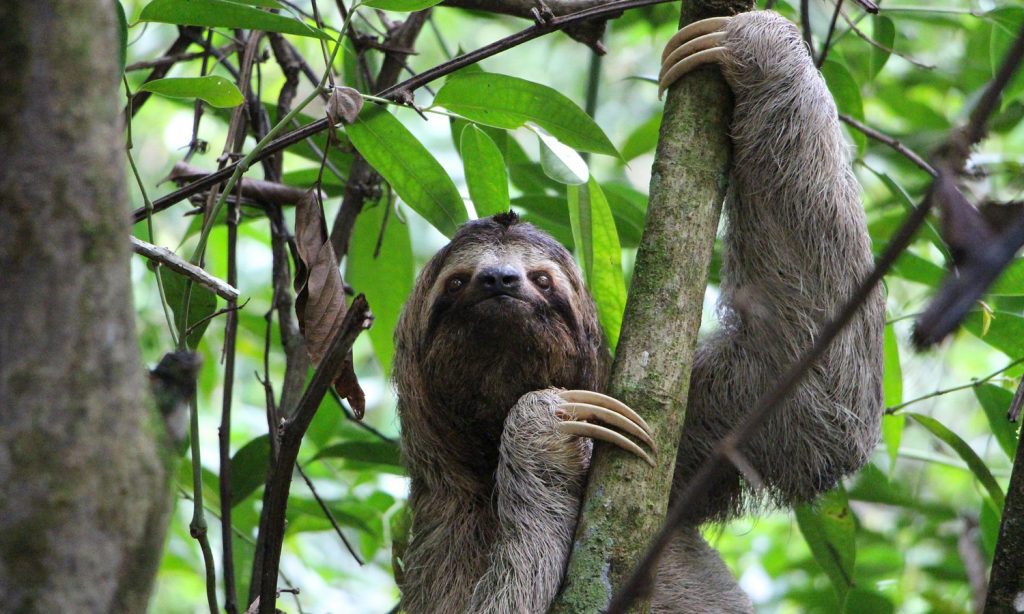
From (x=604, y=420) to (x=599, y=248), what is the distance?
51.1 inches

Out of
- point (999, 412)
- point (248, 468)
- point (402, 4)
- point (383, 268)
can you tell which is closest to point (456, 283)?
point (383, 268)

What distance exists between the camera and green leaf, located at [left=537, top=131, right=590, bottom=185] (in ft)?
13.5

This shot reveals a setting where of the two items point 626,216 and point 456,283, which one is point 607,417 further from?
point 626,216

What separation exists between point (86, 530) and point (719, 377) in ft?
13.5

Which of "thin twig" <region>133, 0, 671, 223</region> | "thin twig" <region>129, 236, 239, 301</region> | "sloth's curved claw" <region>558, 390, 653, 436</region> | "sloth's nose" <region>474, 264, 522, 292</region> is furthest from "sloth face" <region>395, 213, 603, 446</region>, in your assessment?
"thin twig" <region>129, 236, 239, 301</region>

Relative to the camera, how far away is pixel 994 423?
573cm

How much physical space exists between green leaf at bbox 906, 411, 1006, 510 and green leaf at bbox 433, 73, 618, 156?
273 centimetres

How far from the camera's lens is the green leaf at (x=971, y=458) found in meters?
5.52

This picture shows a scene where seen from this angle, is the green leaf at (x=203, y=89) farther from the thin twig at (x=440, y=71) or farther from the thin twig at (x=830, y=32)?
the thin twig at (x=830, y=32)

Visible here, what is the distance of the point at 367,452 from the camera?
21.4ft

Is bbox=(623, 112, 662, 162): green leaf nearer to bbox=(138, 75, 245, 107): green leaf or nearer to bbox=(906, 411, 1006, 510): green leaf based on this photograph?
bbox=(906, 411, 1006, 510): green leaf

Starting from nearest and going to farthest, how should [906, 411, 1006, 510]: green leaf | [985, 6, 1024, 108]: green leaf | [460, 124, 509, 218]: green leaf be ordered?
[460, 124, 509, 218]: green leaf → [906, 411, 1006, 510]: green leaf → [985, 6, 1024, 108]: green leaf

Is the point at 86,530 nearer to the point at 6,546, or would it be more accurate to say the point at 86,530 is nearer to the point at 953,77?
the point at 6,546

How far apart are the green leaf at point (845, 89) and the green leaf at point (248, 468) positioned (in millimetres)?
4297
